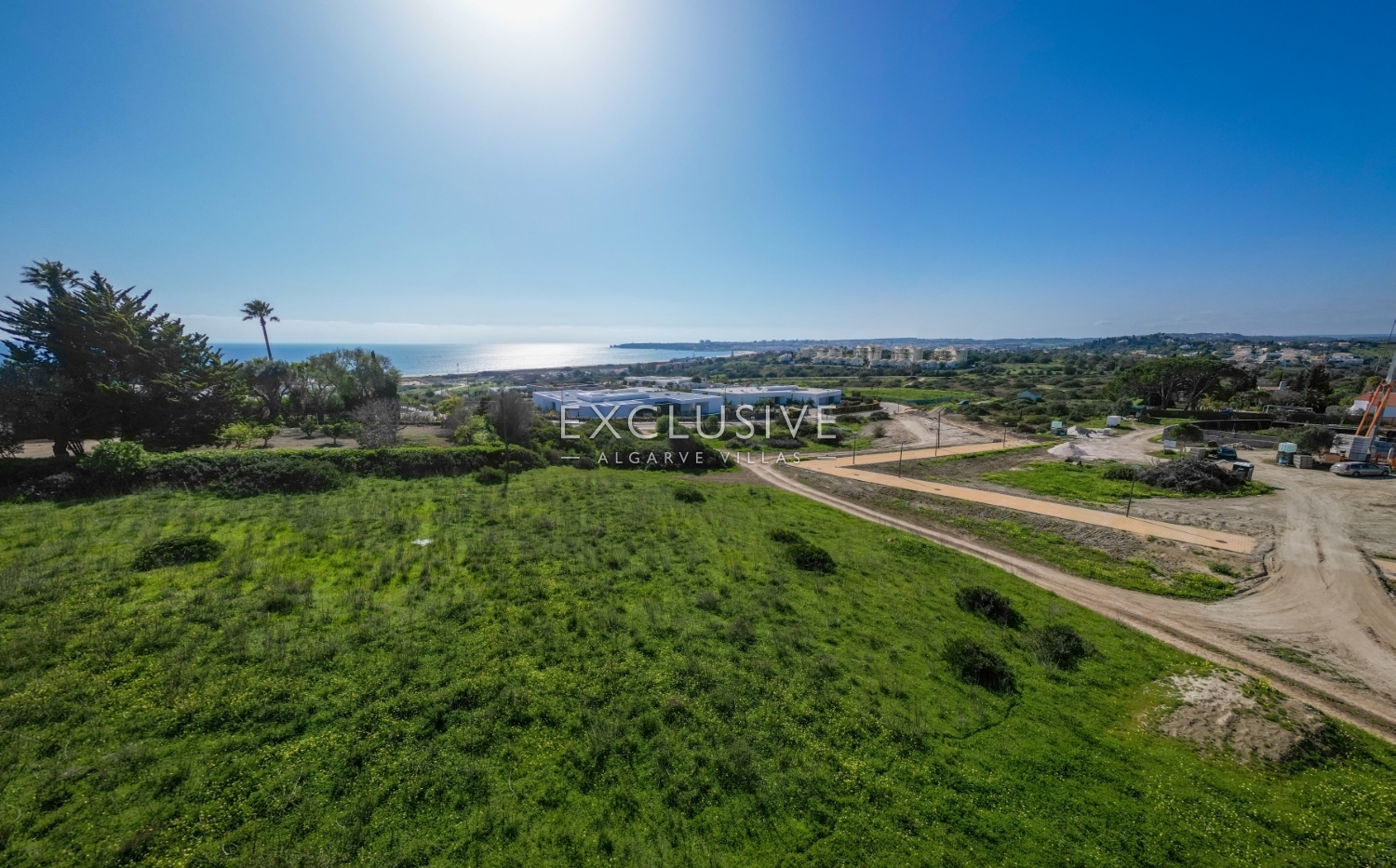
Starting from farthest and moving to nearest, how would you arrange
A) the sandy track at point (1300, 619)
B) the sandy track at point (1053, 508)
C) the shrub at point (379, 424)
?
the shrub at point (379, 424) → the sandy track at point (1053, 508) → the sandy track at point (1300, 619)

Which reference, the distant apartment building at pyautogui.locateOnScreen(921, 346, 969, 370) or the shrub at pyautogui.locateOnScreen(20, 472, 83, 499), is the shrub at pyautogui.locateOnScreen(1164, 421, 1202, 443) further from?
the distant apartment building at pyautogui.locateOnScreen(921, 346, 969, 370)

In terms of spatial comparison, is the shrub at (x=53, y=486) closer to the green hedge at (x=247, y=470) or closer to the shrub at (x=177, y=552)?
the green hedge at (x=247, y=470)

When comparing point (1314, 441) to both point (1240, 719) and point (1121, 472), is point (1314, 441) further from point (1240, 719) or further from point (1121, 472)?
point (1240, 719)

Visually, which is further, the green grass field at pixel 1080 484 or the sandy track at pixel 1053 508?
the green grass field at pixel 1080 484

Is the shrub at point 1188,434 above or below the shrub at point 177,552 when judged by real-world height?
below

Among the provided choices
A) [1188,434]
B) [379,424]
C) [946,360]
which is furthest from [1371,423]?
[946,360]

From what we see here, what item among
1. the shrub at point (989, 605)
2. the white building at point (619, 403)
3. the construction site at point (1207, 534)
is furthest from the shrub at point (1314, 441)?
the white building at point (619, 403)

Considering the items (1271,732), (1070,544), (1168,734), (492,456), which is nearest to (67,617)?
(492,456)

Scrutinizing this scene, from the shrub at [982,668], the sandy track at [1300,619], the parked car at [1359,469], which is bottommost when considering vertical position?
the sandy track at [1300,619]
